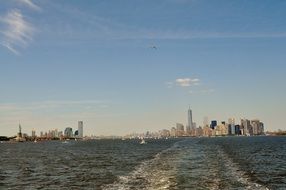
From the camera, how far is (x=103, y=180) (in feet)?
148

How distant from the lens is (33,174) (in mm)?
53156

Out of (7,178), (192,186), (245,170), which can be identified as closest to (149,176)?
(192,186)

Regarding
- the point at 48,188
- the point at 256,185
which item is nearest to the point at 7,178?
the point at 48,188

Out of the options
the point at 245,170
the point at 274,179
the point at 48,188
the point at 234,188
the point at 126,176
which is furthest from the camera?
the point at 245,170

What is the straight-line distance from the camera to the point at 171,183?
134ft

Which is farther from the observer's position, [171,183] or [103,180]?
[103,180]

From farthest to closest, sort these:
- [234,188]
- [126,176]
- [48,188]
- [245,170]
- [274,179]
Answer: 1. [245,170]
2. [126,176]
3. [274,179]
4. [48,188]
5. [234,188]

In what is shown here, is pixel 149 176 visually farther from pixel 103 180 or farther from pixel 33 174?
pixel 33 174

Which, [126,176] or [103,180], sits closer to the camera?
[103,180]

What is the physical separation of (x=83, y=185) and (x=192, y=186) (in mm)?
10431

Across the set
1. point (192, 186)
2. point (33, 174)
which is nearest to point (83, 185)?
point (192, 186)

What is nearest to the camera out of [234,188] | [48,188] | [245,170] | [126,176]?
[234,188]

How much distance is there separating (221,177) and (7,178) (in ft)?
78.4

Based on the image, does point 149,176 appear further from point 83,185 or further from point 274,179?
point 274,179
